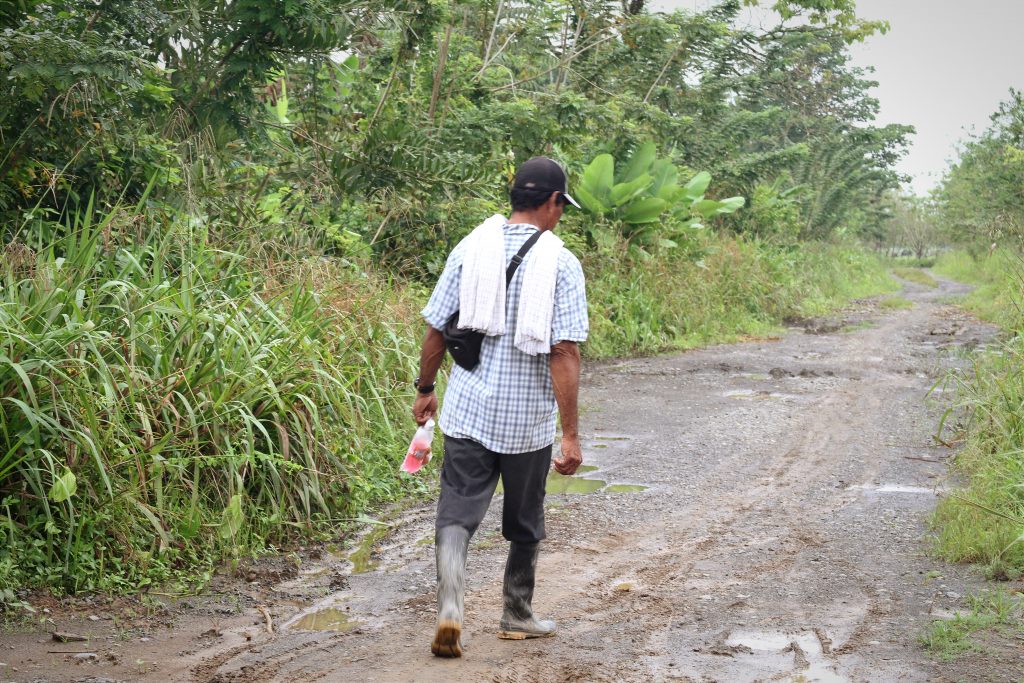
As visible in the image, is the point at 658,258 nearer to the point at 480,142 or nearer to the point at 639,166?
the point at 639,166

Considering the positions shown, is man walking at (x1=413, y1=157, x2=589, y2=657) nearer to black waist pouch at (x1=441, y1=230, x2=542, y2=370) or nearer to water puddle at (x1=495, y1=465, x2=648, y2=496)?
black waist pouch at (x1=441, y1=230, x2=542, y2=370)

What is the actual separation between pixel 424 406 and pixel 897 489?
4310mm

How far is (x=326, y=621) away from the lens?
4.73 m

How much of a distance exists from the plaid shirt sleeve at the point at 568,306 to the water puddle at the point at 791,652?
147 centimetres

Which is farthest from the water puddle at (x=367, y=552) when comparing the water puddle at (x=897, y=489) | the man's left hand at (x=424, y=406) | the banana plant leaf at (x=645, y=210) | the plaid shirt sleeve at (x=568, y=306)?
the banana plant leaf at (x=645, y=210)

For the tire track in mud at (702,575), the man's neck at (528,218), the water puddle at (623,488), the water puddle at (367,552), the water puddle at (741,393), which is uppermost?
the man's neck at (528,218)

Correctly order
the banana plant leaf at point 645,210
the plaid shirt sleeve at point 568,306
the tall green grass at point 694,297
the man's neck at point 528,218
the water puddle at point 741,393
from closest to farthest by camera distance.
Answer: the plaid shirt sleeve at point 568,306
the man's neck at point 528,218
the water puddle at point 741,393
the tall green grass at point 694,297
the banana plant leaf at point 645,210

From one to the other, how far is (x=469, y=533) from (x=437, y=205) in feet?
22.2

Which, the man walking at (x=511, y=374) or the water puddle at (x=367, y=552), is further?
the water puddle at (x=367, y=552)

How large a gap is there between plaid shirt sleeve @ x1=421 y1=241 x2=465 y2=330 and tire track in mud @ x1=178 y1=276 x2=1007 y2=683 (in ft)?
4.39

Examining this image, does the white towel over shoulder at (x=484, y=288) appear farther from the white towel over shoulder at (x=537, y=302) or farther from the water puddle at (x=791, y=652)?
the water puddle at (x=791, y=652)

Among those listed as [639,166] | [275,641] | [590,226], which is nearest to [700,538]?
[275,641]

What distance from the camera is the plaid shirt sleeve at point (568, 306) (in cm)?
422

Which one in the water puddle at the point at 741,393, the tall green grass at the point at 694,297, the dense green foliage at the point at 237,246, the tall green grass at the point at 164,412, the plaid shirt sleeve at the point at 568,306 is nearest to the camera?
the plaid shirt sleeve at the point at 568,306
